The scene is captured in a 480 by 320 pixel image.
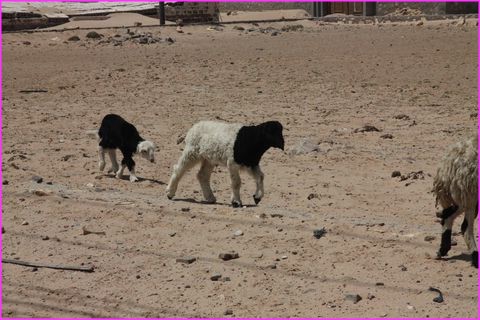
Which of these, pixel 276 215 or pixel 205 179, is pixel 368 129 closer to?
pixel 205 179

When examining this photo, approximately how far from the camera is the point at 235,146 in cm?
1007

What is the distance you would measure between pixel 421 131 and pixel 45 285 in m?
8.29

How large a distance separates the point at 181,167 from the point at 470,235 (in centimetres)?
385

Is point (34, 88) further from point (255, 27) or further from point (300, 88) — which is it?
point (255, 27)

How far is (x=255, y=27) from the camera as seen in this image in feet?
102

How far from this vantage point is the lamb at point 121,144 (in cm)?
1201

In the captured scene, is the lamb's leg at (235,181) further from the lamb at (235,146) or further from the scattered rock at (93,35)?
the scattered rock at (93,35)

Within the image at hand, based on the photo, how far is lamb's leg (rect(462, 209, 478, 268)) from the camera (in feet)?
25.3

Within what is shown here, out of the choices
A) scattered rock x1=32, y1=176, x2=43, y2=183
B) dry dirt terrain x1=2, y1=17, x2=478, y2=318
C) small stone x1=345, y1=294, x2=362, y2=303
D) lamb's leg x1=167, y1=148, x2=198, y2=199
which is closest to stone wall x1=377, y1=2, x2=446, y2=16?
dry dirt terrain x1=2, y1=17, x2=478, y2=318

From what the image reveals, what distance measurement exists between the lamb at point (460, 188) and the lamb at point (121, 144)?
16.3ft

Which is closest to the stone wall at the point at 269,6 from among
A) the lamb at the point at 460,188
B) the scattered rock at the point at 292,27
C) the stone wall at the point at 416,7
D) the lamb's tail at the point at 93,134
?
the stone wall at the point at 416,7

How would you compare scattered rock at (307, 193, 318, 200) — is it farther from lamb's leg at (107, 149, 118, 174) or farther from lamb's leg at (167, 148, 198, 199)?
lamb's leg at (107, 149, 118, 174)

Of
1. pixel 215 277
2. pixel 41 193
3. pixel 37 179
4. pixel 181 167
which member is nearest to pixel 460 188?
pixel 215 277

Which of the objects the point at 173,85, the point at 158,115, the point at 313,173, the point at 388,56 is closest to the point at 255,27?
the point at 388,56
